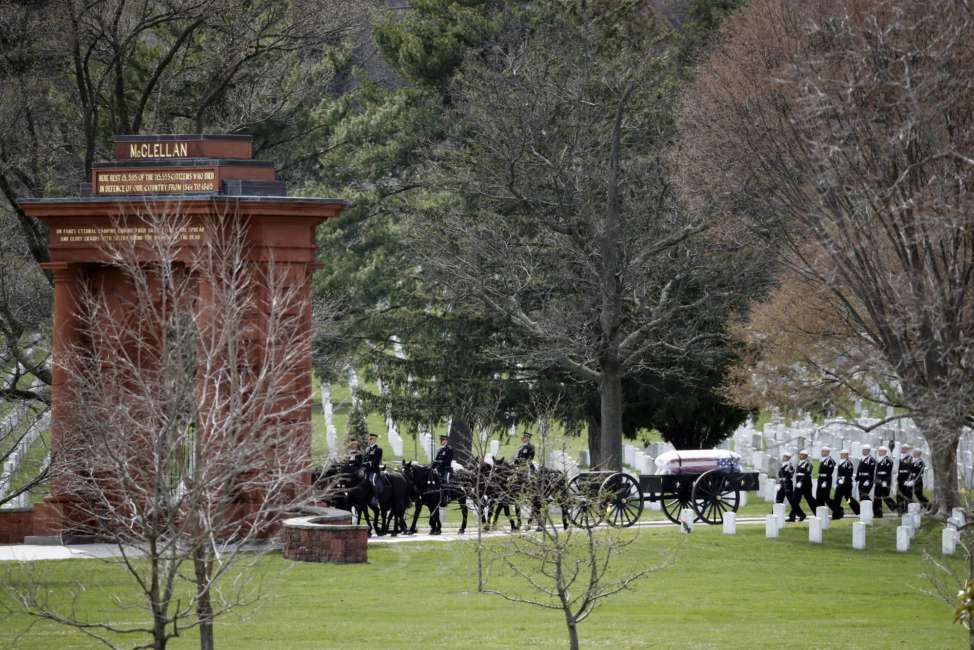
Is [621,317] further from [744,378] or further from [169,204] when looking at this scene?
[169,204]

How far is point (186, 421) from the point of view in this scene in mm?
11898

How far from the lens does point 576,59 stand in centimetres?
3497

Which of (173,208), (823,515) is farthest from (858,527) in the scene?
(173,208)

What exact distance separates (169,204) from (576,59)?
1655 centimetres

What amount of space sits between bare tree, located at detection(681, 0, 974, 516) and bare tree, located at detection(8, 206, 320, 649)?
797cm

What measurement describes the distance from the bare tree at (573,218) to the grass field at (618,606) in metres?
7.81

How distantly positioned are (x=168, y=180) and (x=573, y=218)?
1238 cm

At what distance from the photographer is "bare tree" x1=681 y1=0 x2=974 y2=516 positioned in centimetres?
2194

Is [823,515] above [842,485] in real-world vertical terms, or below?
below

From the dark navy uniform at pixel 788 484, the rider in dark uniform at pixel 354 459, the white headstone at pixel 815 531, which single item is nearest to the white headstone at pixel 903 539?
the white headstone at pixel 815 531

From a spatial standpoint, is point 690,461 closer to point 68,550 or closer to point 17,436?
point 17,436

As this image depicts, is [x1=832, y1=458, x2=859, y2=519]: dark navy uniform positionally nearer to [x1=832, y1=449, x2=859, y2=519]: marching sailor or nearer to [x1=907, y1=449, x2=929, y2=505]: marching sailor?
[x1=832, y1=449, x2=859, y2=519]: marching sailor

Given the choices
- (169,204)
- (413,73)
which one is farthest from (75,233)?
(413,73)

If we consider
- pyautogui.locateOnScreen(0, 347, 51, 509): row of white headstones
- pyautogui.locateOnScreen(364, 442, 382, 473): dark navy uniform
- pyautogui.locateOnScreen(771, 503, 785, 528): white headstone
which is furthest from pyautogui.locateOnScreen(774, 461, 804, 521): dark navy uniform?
pyautogui.locateOnScreen(0, 347, 51, 509): row of white headstones
